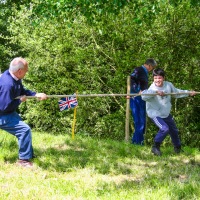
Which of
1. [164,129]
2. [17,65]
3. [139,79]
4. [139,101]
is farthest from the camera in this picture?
[139,101]

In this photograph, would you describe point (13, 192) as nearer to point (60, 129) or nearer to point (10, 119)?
point (10, 119)

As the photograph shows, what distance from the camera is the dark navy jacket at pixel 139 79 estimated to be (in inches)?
301

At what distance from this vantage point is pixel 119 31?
11516mm

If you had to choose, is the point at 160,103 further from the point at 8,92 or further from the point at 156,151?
the point at 8,92

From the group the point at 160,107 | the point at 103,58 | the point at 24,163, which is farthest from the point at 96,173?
the point at 103,58

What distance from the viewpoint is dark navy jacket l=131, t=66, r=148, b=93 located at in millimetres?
7648

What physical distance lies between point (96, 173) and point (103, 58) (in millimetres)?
7709

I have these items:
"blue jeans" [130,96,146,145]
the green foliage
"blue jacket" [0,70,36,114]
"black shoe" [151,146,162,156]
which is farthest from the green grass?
the green foliage

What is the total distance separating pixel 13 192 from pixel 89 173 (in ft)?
4.14

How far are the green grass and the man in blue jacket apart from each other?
0.84ft

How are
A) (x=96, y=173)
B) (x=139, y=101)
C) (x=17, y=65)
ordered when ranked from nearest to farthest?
(x=96, y=173) < (x=17, y=65) < (x=139, y=101)

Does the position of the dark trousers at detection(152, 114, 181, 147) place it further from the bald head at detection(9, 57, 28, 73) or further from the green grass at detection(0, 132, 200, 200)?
the bald head at detection(9, 57, 28, 73)

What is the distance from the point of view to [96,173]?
4.98 metres

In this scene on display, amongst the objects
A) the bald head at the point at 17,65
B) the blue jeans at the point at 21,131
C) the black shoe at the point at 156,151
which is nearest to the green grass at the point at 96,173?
the black shoe at the point at 156,151
